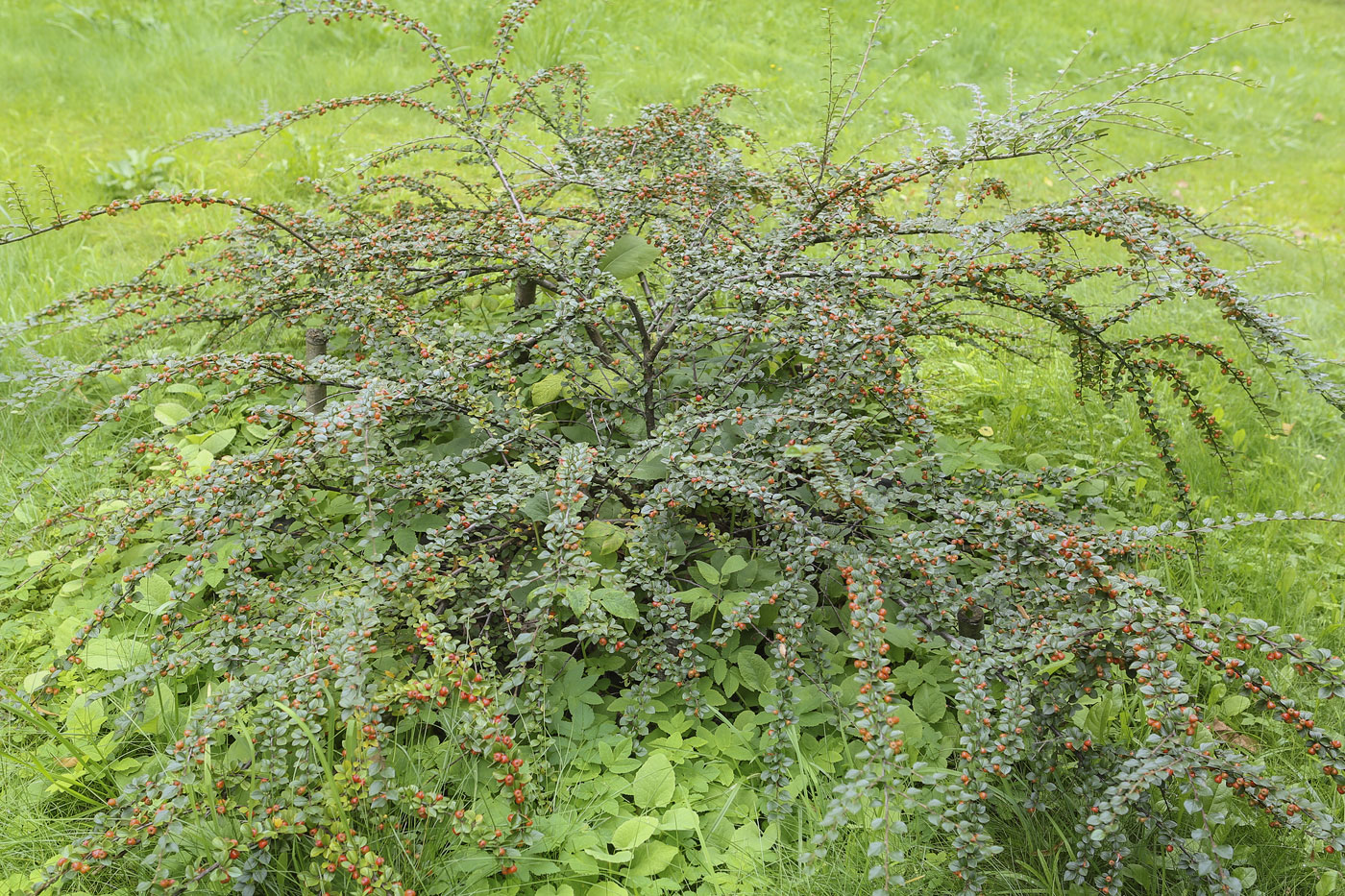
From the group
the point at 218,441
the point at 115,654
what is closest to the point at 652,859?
the point at 115,654

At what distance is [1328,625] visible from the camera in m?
2.07

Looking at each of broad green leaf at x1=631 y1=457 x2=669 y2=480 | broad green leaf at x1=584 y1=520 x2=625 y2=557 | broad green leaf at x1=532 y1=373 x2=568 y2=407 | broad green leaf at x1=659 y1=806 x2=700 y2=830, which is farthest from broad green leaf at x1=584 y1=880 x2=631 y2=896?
broad green leaf at x1=532 y1=373 x2=568 y2=407

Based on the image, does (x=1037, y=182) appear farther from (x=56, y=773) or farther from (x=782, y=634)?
(x=56, y=773)

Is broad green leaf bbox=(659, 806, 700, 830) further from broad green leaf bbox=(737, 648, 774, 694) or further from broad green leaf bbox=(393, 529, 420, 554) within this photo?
broad green leaf bbox=(393, 529, 420, 554)

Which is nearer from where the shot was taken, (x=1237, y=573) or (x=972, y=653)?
(x=972, y=653)

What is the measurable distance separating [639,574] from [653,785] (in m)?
0.41

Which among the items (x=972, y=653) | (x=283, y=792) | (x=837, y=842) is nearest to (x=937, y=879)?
(x=837, y=842)

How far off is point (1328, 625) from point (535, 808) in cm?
198

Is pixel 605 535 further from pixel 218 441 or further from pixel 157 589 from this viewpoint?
pixel 218 441

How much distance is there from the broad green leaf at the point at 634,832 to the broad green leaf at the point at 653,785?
0.06 metres

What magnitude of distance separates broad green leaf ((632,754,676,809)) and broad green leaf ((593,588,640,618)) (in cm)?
29

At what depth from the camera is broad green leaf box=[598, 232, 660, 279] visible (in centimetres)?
200

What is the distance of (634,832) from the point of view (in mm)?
1510

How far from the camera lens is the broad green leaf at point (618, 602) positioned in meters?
1.64
